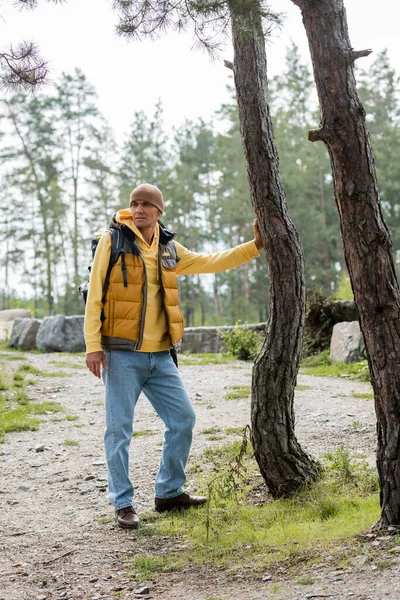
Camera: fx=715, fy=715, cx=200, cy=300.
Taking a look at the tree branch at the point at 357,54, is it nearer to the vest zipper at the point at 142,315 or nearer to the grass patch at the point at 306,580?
the vest zipper at the point at 142,315

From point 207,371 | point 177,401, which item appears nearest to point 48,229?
point 207,371

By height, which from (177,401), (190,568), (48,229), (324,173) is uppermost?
(324,173)

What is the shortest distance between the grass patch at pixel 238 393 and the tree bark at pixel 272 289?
455 centimetres

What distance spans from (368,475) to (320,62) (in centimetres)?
274

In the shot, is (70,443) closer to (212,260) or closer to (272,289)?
(212,260)

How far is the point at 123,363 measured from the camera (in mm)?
4477

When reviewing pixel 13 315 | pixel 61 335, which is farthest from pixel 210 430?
pixel 13 315

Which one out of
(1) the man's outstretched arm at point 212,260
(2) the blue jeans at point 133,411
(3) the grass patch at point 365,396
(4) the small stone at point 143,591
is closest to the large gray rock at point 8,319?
(3) the grass patch at point 365,396

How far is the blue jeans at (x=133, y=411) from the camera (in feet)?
14.7

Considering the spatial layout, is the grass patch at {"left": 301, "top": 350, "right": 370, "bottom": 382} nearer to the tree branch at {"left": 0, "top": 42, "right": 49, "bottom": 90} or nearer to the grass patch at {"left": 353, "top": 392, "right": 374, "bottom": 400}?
the grass patch at {"left": 353, "top": 392, "right": 374, "bottom": 400}

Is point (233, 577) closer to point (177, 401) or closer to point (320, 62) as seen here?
point (177, 401)

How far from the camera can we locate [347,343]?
12.1 meters

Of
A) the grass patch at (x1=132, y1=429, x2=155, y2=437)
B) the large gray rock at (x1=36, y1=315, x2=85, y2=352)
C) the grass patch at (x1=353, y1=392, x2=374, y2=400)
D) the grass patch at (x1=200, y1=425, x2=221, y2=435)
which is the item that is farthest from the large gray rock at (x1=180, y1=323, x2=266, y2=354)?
the grass patch at (x1=200, y1=425, x2=221, y2=435)

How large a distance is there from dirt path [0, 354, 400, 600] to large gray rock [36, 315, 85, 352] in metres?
5.14
